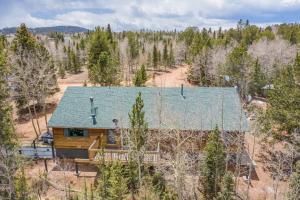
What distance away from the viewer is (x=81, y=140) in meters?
26.7

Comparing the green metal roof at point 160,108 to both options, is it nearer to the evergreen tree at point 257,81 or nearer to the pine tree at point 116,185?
the pine tree at point 116,185

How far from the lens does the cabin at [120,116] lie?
2517 centimetres

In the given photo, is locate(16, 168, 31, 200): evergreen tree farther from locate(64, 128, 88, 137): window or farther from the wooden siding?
locate(64, 128, 88, 137): window

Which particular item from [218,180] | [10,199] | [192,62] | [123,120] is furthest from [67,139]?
[192,62]

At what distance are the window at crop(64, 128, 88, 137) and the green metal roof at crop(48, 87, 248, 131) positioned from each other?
78 cm

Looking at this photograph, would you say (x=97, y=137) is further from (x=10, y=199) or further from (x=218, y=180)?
(x=218, y=180)

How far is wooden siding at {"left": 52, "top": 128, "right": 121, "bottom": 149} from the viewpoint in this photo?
2636 cm

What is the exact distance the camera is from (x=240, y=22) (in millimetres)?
129750

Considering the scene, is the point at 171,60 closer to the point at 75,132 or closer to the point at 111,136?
the point at 111,136

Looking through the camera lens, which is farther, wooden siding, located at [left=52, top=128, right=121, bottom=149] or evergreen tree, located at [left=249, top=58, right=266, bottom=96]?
evergreen tree, located at [left=249, top=58, right=266, bottom=96]

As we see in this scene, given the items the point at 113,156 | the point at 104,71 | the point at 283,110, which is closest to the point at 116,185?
the point at 113,156

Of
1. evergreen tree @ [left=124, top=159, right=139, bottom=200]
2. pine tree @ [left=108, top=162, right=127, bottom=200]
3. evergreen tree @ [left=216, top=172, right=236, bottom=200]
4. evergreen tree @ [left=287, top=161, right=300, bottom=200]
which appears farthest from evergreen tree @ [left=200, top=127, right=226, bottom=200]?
pine tree @ [left=108, top=162, right=127, bottom=200]

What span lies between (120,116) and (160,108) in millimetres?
3641

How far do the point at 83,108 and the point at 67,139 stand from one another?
123 inches
